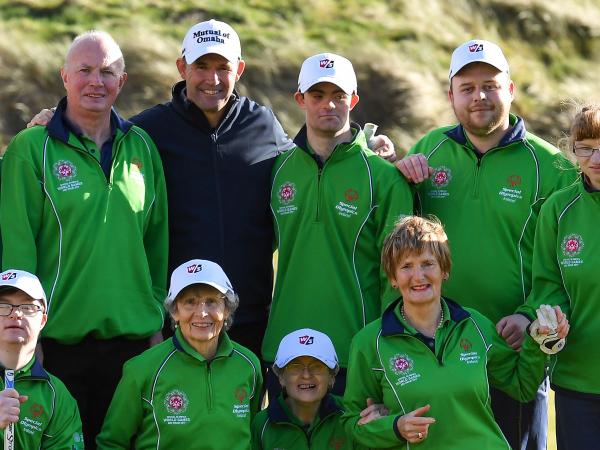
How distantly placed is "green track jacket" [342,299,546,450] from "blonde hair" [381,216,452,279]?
211mm

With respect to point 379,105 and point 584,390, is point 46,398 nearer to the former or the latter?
point 584,390

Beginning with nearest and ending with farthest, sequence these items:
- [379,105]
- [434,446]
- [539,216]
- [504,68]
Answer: [434,446] → [539,216] → [504,68] → [379,105]

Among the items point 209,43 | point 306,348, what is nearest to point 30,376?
point 306,348

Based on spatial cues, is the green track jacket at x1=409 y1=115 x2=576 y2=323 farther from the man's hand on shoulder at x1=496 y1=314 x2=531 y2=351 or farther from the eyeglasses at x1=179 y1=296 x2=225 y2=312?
the eyeglasses at x1=179 y1=296 x2=225 y2=312

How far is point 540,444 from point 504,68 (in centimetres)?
204

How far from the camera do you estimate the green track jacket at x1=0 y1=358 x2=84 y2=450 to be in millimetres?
5949

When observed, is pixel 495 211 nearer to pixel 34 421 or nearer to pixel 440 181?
pixel 440 181

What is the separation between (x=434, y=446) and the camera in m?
5.92

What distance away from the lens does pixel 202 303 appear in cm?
631

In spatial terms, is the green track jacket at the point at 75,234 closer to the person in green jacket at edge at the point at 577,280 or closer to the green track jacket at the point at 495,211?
the green track jacket at the point at 495,211

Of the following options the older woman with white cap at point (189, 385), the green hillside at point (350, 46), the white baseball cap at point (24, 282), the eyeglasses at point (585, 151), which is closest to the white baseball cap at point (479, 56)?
the eyeglasses at point (585, 151)

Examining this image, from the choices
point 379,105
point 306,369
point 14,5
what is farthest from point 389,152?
point 14,5

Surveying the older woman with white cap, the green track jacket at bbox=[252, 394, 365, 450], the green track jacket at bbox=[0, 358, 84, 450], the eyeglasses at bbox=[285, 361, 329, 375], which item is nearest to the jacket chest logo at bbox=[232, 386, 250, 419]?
the older woman with white cap

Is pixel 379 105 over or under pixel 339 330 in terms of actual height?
over
